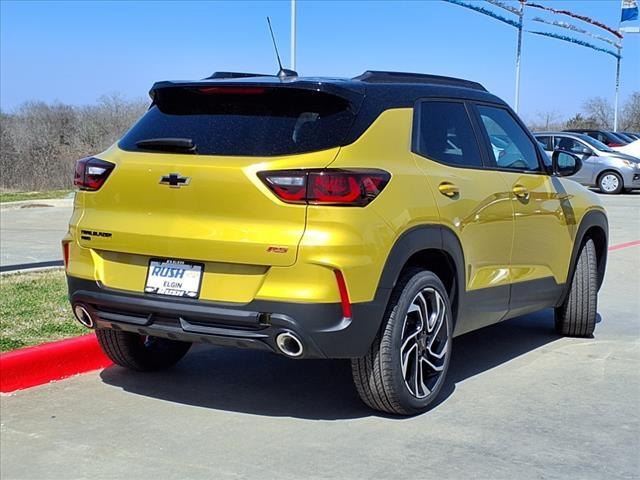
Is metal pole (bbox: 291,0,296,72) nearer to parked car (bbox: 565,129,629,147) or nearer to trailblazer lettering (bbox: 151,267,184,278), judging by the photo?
parked car (bbox: 565,129,629,147)

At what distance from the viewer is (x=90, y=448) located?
4059mm

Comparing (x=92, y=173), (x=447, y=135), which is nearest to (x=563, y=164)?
(x=447, y=135)

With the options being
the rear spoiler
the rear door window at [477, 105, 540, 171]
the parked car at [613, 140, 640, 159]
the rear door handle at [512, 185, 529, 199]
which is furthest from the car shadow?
the parked car at [613, 140, 640, 159]

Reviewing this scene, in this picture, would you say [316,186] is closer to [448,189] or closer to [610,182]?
[448,189]

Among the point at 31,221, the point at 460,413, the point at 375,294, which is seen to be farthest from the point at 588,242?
the point at 31,221

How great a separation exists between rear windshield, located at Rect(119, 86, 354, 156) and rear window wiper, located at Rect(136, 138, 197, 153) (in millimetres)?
20

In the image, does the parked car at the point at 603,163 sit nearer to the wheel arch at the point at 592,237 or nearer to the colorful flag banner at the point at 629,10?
the wheel arch at the point at 592,237

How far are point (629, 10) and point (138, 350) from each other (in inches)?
1615

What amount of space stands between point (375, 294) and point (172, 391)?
161 centimetres

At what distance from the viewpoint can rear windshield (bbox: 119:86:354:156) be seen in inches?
164

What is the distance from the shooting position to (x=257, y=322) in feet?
13.1

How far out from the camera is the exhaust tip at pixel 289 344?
4.00m

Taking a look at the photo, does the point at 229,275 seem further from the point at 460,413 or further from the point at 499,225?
the point at 499,225

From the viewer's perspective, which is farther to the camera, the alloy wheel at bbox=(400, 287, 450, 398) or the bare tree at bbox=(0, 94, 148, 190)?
the bare tree at bbox=(0, 94, 148, 190)
